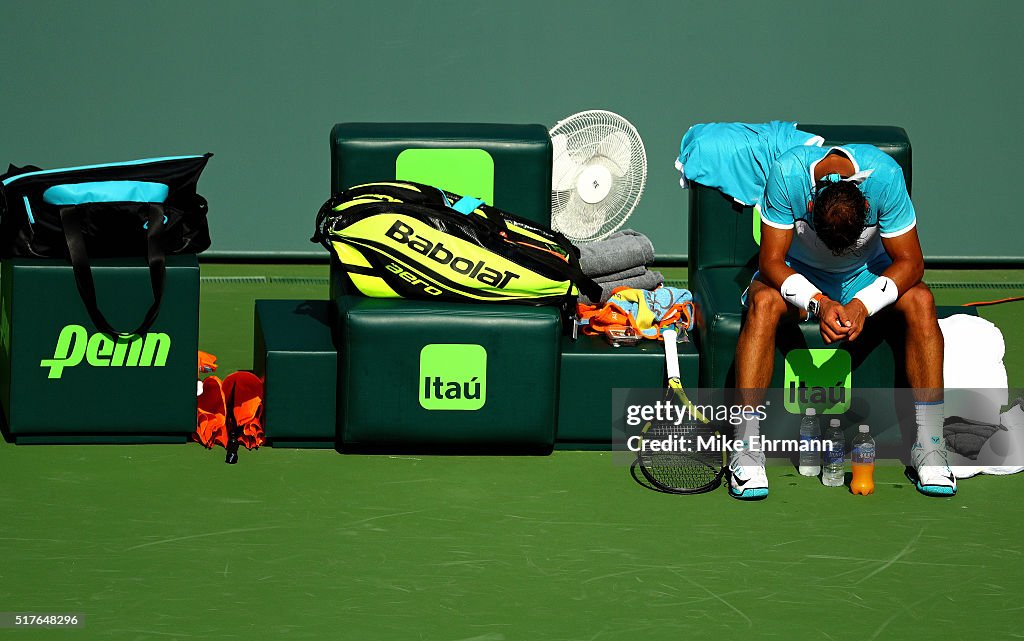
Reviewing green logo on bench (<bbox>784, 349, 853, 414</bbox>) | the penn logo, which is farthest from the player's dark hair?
the penn logo

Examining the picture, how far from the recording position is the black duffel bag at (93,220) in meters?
5.21

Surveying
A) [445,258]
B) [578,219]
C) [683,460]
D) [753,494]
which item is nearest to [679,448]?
[683,460]

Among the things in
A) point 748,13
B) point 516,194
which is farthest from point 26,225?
point 748,13

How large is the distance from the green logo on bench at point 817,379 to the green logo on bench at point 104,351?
6.90ft

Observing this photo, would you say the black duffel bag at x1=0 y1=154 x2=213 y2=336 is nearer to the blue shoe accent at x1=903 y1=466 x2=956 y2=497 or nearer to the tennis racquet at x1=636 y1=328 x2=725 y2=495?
the tennis racquet at x1=636 y1=328 x2=725 y2=495

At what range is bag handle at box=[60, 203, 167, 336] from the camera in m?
5.17

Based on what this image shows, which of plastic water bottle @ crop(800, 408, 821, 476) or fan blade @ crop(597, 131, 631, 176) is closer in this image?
plastic water bottle @ crop(800, 408, 821, 476)

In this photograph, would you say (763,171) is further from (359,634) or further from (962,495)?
(359,634)

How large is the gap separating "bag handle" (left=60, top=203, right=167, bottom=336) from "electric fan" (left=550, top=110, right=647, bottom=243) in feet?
6.29

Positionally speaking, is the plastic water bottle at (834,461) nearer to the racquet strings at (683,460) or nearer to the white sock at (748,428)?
the white sock at (748,428)

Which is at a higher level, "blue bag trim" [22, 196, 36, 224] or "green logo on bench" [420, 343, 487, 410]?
"blue bag trim" [22, 196, 36, 224]

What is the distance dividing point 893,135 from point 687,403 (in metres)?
1.55

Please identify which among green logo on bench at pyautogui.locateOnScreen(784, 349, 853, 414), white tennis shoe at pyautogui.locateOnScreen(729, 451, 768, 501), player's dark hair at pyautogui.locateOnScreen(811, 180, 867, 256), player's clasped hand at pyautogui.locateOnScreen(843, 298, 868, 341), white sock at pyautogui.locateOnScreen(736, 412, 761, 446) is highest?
player's dark hair at pyautogui.locateOnScreen(811, 180, 867, 256)

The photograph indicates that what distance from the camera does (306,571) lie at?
4242 mm
